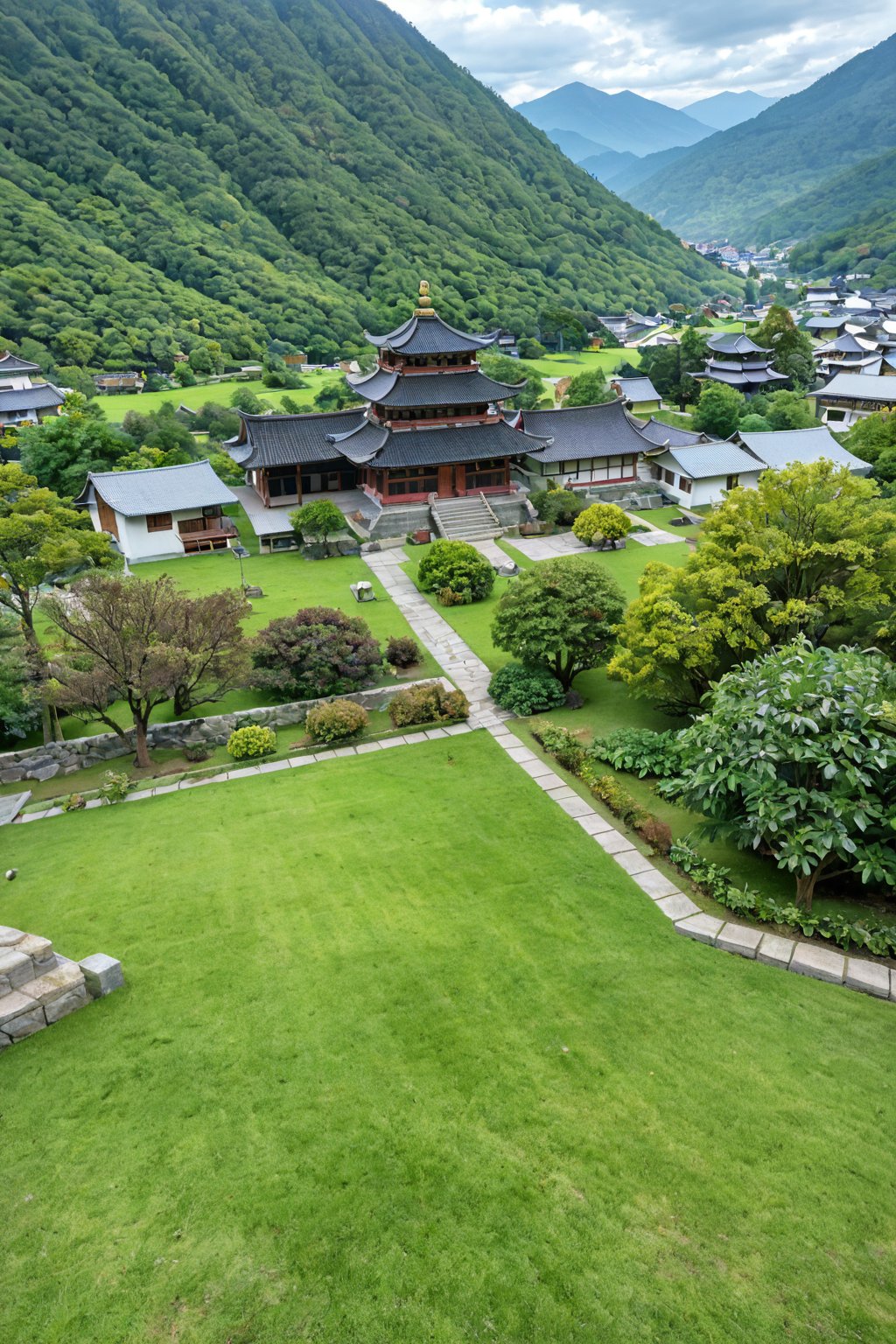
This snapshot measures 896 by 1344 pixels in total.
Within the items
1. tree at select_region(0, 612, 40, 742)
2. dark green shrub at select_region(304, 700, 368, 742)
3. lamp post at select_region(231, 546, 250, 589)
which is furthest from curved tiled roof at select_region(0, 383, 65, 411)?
dark green shrub at select_region(304, 700, 368, 742)

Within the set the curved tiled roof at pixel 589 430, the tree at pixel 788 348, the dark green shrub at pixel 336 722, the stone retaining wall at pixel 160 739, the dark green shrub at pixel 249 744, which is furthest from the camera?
the tree at pixel 788 348

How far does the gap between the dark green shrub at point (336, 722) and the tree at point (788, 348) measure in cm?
6663

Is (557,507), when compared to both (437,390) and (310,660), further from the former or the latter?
(310,660)

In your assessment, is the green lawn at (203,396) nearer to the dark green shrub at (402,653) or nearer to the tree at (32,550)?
the tree at (32,550)

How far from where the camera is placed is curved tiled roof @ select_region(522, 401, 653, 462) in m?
46.3

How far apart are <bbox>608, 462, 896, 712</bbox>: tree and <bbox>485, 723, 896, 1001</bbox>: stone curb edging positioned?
5537 millimetres

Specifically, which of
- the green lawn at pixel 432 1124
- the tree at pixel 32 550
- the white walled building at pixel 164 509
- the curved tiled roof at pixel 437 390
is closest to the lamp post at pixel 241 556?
the white walled building at pixel 164 509

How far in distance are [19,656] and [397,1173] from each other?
19403 mm

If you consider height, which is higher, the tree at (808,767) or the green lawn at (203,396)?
the green lawn at (203,396)

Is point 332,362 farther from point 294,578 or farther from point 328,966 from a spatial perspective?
point 328,966

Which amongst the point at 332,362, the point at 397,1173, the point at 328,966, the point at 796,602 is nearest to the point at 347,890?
the point at 328,966

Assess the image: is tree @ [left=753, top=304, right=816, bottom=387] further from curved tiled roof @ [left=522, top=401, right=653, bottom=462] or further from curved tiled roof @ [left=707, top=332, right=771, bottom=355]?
curved tiled roof @ [left=522, top=401, right=653, bottom=462]

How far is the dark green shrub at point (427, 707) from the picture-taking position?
78.3 feet

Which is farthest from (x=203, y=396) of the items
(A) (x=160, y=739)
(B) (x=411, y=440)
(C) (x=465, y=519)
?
(A) (x=160, y=739)
